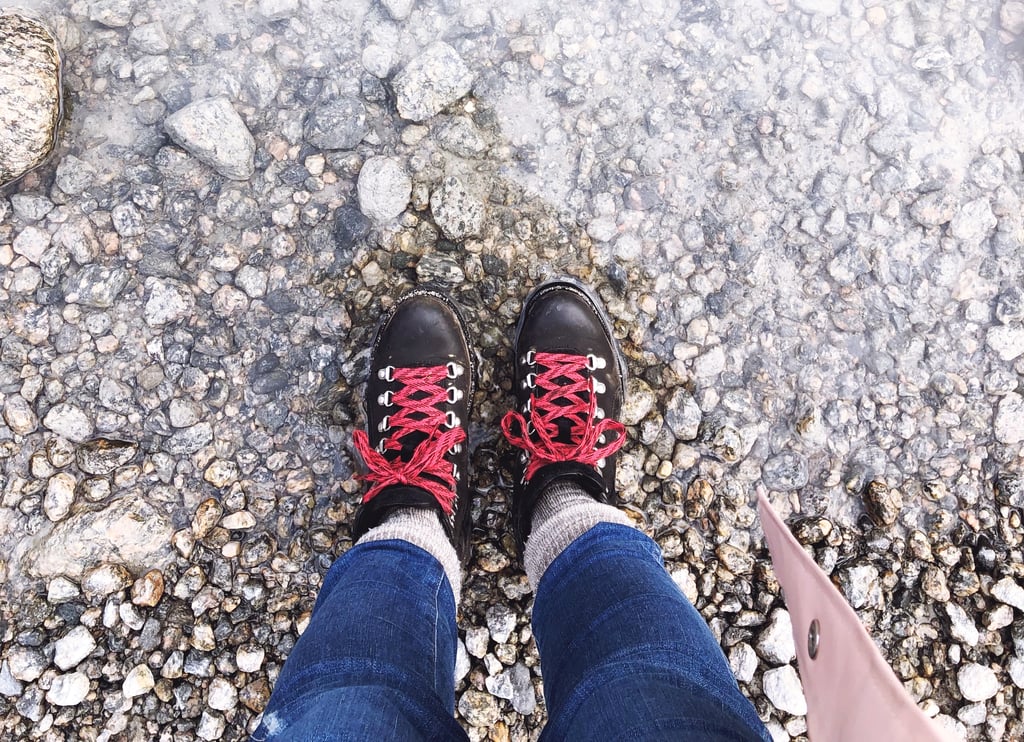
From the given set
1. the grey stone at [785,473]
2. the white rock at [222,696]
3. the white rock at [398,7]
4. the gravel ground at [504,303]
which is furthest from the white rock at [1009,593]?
the white rock at [398,7]

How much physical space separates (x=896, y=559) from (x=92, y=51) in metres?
2.80

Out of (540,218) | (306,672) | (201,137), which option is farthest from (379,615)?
(201,137)

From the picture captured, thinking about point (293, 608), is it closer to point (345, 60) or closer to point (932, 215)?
point (345, 60)

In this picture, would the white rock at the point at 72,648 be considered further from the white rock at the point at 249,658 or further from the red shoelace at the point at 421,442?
the red shoelace at the point at 421,442

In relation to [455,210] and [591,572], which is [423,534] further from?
[455,210]

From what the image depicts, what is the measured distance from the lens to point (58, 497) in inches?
69.7

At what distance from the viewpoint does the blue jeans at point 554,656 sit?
3.76 ft

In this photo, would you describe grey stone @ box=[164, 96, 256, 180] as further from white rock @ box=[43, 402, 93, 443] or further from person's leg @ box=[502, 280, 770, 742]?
person's leg @ box=[502, 280, 770, 742]

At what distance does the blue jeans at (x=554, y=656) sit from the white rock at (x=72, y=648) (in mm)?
780

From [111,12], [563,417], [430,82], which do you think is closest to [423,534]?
[563,417]

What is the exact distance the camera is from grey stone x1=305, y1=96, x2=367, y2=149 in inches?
76.0

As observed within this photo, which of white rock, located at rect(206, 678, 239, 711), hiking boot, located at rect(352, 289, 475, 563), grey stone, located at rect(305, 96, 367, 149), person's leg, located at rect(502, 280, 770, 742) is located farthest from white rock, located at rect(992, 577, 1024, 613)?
grey stone, located at rect(305, 96, 367, 149)

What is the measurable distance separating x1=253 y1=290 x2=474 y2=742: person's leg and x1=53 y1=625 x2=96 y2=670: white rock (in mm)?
750

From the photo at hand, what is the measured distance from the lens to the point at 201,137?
1.85 m
